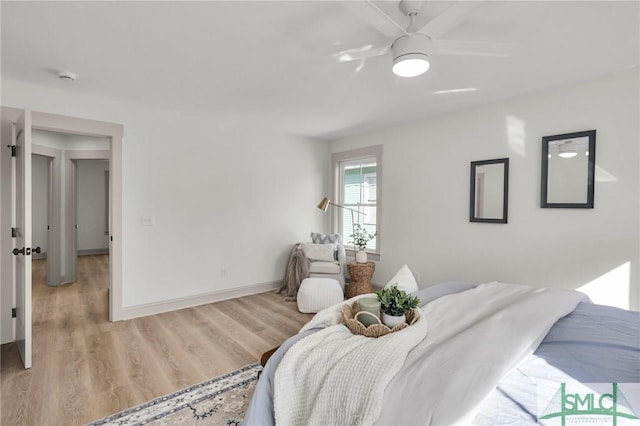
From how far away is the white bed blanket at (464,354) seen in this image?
0.93m

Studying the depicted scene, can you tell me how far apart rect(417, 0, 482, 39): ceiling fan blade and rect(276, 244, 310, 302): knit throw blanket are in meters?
3.06

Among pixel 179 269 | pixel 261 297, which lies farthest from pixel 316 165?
pixel 179 269

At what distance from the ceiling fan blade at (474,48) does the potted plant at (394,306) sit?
1554 millimetres

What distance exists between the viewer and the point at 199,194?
382cm

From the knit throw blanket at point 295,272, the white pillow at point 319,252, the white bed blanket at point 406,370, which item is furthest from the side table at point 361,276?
the white bed blanket at point 406,370

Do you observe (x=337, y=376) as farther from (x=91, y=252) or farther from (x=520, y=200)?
(x=91, y=252)

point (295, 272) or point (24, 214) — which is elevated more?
point (24, 214)

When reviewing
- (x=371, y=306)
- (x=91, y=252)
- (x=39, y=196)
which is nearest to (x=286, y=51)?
(x=371, y=306)

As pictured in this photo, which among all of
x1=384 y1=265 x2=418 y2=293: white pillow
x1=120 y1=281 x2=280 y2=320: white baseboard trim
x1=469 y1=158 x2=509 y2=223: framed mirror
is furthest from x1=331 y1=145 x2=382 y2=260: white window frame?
x1=384 y1=265 x2=418 y2=293: white pillow

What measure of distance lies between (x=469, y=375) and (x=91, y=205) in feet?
28.6

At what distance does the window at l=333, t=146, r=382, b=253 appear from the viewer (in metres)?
4.39

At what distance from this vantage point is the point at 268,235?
444 cm

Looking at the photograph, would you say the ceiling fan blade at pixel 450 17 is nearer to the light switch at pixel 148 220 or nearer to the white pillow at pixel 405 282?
the white pillow at pixel 405 282

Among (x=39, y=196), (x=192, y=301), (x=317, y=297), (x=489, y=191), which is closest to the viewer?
(x=489, y=191)
